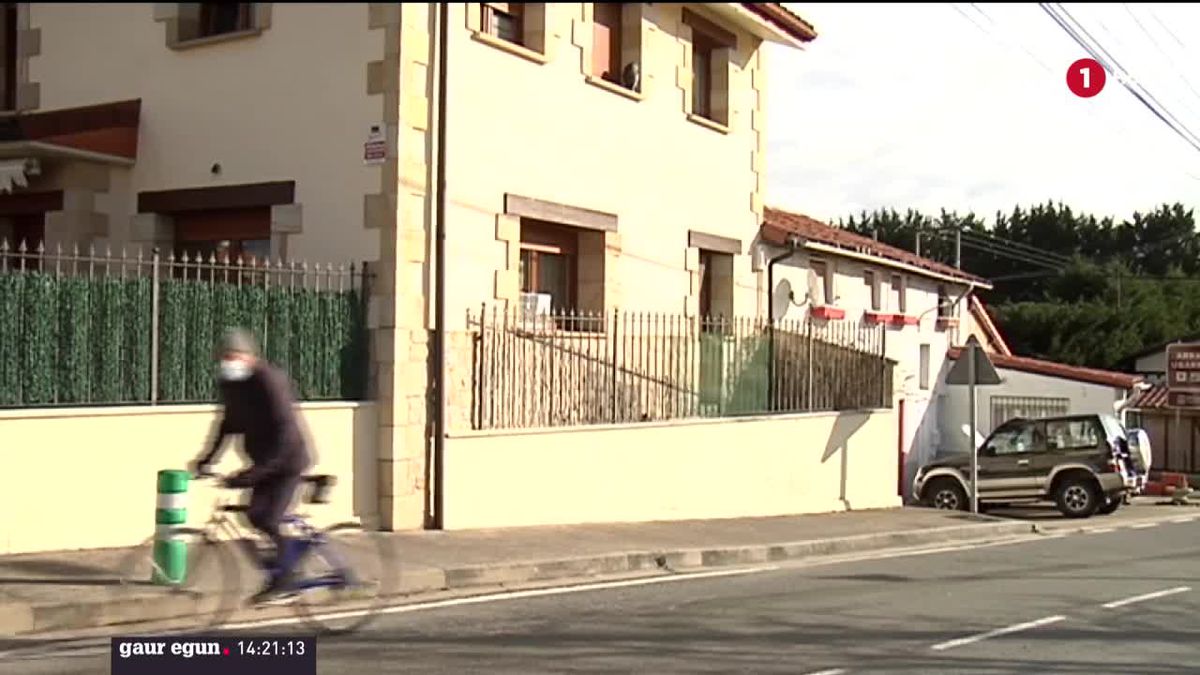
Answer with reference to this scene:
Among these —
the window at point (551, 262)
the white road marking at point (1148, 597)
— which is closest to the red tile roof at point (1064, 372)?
the window at point (551, 262)

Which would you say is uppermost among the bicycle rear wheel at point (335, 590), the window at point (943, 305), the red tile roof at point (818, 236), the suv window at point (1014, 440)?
the red tile roof at point (818, 236)

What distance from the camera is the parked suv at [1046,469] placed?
21.7 metres

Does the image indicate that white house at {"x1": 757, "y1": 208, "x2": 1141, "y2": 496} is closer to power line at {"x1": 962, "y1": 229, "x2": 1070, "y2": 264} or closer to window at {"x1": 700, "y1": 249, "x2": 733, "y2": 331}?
window at {"x1": 700, "y1": 249, "x2": 733, "y2": 331}

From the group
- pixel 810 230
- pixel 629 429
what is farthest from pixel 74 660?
pixel 810 230

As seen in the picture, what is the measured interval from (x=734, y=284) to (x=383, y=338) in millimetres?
8053

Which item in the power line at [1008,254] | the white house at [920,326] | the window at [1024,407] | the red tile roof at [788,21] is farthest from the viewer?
the power line at [1008,254]

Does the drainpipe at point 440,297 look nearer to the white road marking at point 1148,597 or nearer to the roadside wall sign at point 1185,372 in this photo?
the white road marking at point 1148,597

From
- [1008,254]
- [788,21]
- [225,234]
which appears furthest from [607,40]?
[1008,254]

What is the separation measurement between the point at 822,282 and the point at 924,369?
275 inches

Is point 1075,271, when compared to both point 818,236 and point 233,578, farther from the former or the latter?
point 233,578

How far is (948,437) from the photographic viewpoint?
30781 mm

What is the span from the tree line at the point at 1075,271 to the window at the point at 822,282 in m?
24.8

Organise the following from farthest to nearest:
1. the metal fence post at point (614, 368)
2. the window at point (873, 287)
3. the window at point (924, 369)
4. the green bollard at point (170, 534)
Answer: the window at point (924, 369)
the window at point (873, 287)
the metal fence post at point (614, 368)
the green bollard at point (170, 534)
